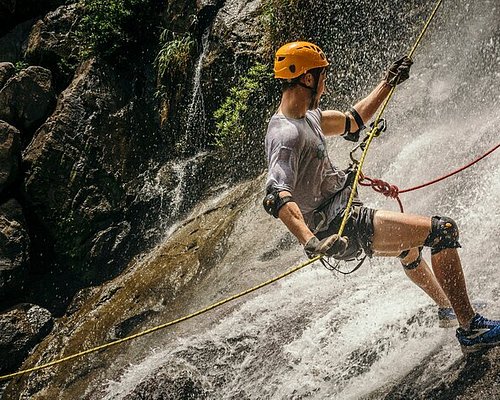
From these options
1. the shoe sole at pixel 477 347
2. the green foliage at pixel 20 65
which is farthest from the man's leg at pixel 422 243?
the green foliage at pixel 20 65

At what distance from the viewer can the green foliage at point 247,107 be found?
9.82 meters

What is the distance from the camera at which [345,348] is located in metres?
4.91

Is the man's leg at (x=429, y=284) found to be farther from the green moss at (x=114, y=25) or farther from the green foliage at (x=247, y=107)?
the green moss at (x=114, y=25)

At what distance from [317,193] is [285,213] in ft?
1.44

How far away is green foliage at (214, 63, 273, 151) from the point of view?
9.82 meters

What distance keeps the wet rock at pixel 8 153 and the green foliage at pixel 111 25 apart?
2.02 metres

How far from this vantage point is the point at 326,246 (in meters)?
3.40

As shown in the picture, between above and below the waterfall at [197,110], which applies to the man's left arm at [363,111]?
above

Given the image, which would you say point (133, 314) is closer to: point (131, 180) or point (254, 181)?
point (254, 181)

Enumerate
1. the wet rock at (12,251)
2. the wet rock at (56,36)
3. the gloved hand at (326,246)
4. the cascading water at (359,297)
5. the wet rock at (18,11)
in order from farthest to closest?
the wet rock at (18,11) → the wet rock at (56,36) → the wet rock at (12,251) → the cascading water at (359,297) → the gloved hand at (326,246)

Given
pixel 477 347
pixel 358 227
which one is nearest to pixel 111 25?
pixel 358 227

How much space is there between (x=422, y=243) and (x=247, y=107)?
6.42 meters

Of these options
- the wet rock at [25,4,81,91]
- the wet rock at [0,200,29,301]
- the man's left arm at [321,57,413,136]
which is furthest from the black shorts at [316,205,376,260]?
the wet rock at [25,4,81,91]

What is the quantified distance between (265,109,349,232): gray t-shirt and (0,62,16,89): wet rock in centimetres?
947
